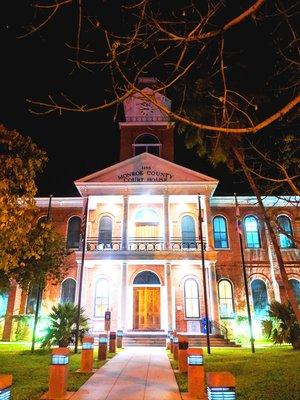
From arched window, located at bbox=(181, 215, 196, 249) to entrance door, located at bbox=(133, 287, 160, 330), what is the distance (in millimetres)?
3790

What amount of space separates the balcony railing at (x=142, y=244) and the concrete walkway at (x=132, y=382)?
10467 millimetres

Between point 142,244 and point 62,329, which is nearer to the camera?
point 62,329

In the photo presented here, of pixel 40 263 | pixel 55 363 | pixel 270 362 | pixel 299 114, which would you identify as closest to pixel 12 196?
pixel 40 263

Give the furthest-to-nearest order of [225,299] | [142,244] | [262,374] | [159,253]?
[225,299]
[142,244]
[159,253]
[262,374]

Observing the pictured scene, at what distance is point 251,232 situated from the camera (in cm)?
2628

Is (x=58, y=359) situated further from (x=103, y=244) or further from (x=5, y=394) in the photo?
(x=103, y=244)

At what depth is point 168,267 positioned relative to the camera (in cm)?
2233

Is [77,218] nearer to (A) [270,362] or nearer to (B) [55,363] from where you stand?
(A) [270,362]

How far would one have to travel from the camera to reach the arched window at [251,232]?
2591cm

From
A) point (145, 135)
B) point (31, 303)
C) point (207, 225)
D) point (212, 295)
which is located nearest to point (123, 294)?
point (212, 295)

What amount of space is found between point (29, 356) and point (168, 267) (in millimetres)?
10308

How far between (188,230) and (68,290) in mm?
9348

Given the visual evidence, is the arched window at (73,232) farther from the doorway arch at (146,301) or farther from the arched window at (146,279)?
the doorway arch at (146,301)

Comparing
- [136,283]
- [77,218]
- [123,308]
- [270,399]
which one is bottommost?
[270,399]
